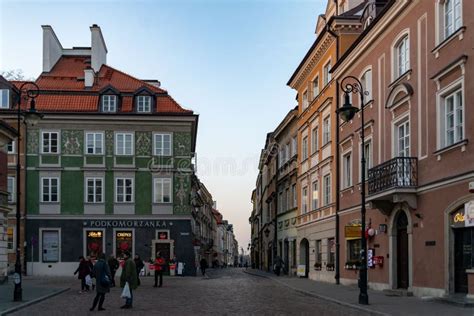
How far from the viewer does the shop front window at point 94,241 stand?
4701 cm

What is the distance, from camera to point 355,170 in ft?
99.5

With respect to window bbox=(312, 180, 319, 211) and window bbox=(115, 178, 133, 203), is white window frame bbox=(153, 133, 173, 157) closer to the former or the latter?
window bbox=(115, 178, 133, 203)

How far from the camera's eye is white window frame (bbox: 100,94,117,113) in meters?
48.3

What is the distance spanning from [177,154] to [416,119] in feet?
90.3

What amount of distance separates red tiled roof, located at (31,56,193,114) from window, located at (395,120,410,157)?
83.0 ft

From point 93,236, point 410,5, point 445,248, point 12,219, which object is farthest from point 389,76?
point 12,219

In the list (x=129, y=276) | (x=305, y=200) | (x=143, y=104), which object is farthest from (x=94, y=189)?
(x=129, y=276)

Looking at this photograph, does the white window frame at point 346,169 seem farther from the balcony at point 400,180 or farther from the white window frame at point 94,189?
the white window frame at point 94,189

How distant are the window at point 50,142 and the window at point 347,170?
2352 cm

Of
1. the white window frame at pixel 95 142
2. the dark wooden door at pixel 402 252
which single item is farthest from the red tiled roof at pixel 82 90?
the dark wooden door at pixel 402 252

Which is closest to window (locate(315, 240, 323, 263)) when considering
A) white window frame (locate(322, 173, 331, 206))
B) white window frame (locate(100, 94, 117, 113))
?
white window frame (locate(322, 173, 331, 206))

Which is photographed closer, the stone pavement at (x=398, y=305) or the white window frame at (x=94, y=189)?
the stone pavement at (x=398, y=305)

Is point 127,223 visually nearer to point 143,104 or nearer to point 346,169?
point 143,104

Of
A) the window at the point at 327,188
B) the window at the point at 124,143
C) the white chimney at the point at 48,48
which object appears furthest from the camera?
the white chimney at the point at 48,48
